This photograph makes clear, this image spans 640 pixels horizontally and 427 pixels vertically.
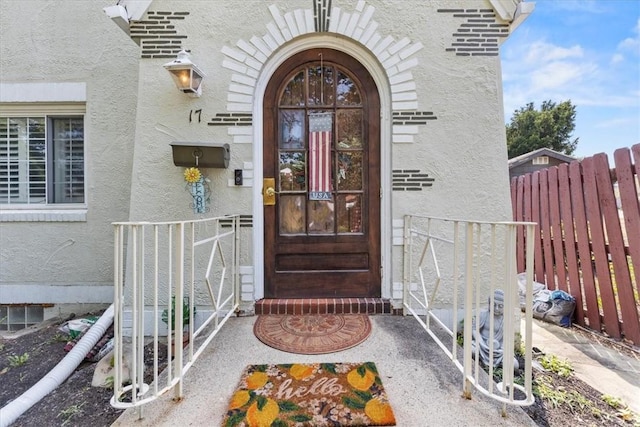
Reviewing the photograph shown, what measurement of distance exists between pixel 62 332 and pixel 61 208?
1.57 m

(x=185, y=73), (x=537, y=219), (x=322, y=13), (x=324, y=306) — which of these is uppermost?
(x=322, y=13)

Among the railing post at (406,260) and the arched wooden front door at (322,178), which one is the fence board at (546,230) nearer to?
the railing post at (406,260)

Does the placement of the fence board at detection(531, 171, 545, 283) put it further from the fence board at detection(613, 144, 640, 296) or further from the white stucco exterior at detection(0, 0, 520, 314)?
the white stucco exterior at detection(0, 0, 520, 314)

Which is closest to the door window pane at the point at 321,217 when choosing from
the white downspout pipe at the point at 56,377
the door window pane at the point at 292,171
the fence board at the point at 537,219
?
the door window pane at the point at 292,171

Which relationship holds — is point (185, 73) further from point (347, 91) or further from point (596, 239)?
point (596, 239)

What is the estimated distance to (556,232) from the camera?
404cm

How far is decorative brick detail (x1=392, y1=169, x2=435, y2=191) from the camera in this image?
124 inches

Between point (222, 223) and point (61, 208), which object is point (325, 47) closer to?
point (222, 223)

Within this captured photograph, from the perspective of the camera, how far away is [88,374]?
275 cm

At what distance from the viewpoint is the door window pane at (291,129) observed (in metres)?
3.24

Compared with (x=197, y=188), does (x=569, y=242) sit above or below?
below

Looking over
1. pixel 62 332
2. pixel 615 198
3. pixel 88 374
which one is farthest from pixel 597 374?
pixel 62 332

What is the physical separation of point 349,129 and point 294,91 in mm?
689

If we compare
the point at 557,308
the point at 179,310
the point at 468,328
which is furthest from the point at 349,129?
the point at 557,308
